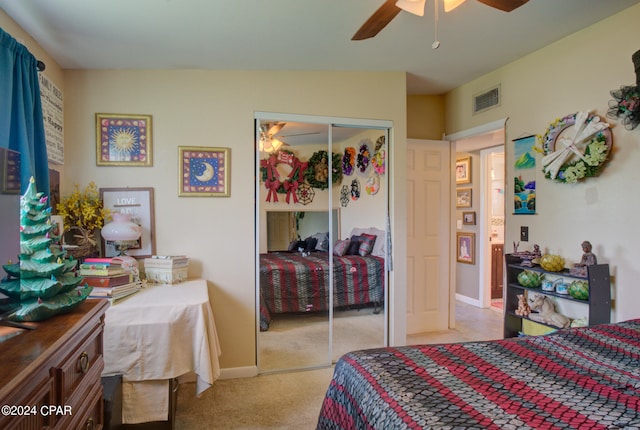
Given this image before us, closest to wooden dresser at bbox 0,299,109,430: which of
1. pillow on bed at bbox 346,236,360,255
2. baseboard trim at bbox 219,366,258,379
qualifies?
baseboard trim at bbox 219,366,258,379

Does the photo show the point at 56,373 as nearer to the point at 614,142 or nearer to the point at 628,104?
the point at 628,104

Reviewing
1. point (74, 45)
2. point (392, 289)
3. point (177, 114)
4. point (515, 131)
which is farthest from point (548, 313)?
point (74, 45)

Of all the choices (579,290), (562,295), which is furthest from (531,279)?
(579,290)

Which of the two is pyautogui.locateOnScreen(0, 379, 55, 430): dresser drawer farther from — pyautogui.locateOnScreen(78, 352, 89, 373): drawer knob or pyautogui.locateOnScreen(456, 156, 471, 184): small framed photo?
pyautogui.locateOnScreen(456, 156, 471, 184): small framed photo

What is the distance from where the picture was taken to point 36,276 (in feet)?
3.92

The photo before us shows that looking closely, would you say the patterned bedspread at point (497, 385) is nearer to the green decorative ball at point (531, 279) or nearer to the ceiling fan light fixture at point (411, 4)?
the green decorative ball at point (531, 279)

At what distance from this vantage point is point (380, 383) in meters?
1.20

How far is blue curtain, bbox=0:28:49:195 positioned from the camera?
182 cm

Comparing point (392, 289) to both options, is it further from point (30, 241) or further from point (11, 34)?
point (11, 34)

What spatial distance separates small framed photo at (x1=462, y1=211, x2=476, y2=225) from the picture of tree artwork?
4.26 m

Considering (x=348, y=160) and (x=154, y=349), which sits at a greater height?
(x=348, y=160)

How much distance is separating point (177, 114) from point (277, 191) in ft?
3.27

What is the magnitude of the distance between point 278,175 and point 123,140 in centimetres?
122

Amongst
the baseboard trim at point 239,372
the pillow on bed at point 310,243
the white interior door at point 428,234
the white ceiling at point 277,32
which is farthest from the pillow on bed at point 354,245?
the white ceiling at point 277,32
